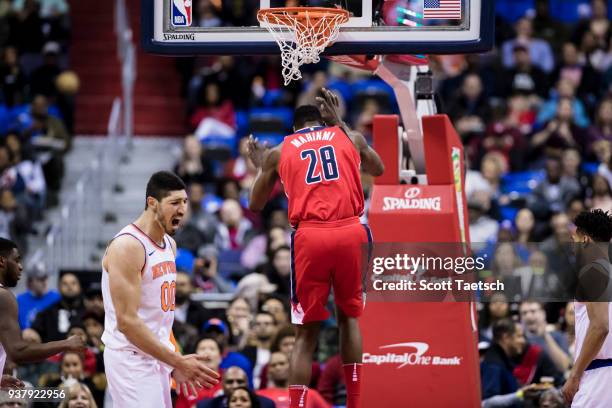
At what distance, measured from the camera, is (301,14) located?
31.0ft

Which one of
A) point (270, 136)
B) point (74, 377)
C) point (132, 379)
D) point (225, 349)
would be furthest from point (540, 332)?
point (270, 136)

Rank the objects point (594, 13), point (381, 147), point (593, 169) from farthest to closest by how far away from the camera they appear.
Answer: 1. point (594, 13)
2. point (593, 169)
3. point (381, 147)

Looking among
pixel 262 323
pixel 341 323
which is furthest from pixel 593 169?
pixel 341 323

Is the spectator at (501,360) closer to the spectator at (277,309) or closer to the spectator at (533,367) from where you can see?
the spectator at (533,367)

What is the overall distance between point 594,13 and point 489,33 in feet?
35.6

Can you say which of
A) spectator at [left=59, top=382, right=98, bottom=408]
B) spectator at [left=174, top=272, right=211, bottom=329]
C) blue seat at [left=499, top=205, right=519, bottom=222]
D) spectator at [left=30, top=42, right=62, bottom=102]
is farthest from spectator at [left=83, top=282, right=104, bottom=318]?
spectator at [left=30, top=42, right=62, bottom=102]

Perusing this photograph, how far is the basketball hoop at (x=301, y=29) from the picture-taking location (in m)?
9.33

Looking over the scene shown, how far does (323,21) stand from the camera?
9414 mm

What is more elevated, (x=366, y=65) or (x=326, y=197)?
(x=366, y=65)

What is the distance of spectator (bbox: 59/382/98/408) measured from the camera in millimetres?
10156

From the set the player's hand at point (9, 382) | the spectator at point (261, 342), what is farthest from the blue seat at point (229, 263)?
the player's hand at point (9, 382)

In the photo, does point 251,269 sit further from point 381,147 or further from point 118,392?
point 118,392

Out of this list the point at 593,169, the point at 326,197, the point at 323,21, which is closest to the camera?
the point at 326,197

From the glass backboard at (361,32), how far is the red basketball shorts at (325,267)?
1449 millimetres
